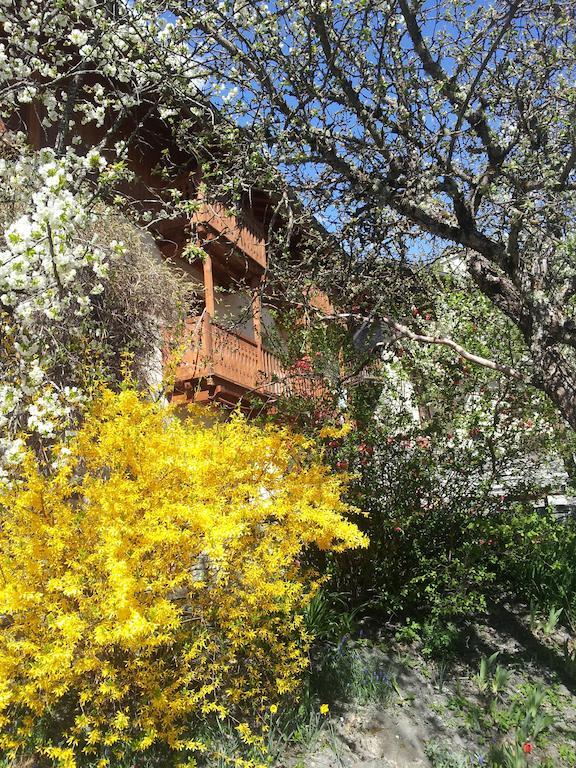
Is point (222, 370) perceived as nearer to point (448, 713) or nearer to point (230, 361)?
point (230, 361)

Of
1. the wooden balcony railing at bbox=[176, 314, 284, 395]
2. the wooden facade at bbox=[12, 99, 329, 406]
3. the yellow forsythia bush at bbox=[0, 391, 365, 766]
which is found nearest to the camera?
the yellow forsythia bush at bbox=[0, 391, 365, 766]

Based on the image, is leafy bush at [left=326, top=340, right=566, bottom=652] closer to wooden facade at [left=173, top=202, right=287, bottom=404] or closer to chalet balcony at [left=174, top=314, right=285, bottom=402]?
wooden facade at [left=173, top=202, right=287, bottom=404]

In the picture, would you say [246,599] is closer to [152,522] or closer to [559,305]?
[152,522]

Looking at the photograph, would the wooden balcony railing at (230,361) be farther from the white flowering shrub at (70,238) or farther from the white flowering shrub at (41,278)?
the white flowering shrub at (41,278)

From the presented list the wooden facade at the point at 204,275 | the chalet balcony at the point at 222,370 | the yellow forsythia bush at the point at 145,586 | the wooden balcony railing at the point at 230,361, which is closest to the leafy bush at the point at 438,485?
the yellow forsythia bush at the point at 145,586

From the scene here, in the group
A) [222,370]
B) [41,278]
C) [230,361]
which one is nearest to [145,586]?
[41,278]

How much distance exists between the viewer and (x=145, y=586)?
2957 mm

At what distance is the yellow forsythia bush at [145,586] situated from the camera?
9.80ft

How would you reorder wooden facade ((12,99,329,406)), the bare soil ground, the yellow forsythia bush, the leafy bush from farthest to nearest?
wooden facade ((12,99,329,406)) < the leafy bush < the bare soil ground < the yellow forsythia bush

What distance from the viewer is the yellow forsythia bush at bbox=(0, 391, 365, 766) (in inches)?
118

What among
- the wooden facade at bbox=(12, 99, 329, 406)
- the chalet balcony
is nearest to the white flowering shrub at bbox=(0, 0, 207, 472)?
the wooden facade at bbox=(12, 99, 329, 406)

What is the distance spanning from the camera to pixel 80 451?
3637 millimetres

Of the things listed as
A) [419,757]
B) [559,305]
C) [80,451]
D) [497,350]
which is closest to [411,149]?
[559,305]

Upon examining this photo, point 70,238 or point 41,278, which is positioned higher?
point 70,238
